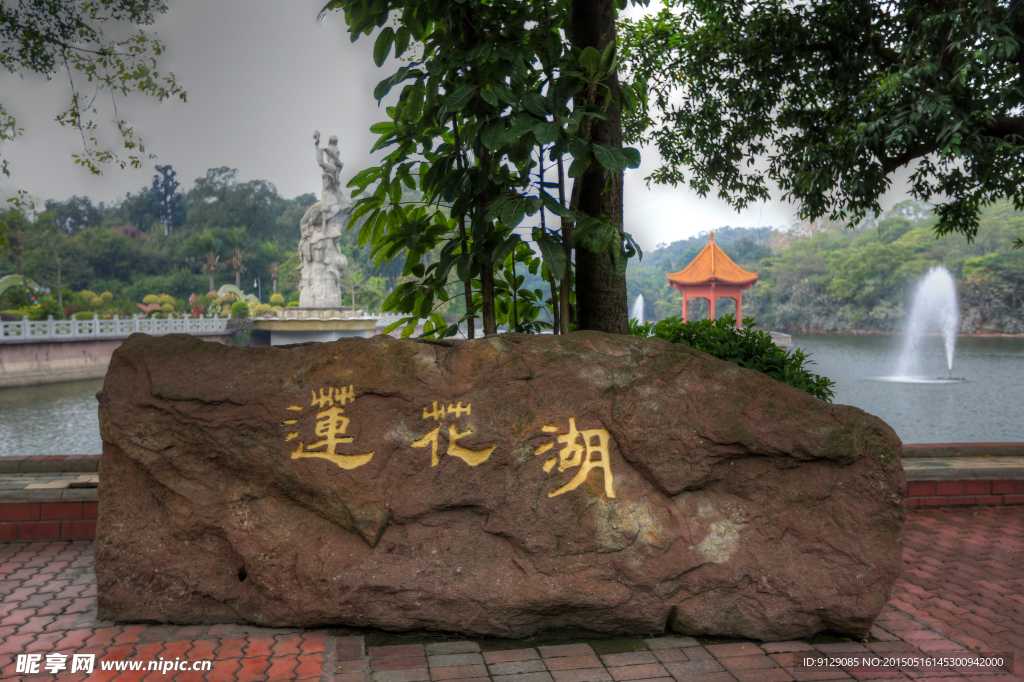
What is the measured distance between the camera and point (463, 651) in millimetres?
2396

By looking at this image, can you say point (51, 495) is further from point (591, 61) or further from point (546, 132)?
point (591, 61)

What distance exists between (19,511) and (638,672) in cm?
329

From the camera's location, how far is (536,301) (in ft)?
13.0

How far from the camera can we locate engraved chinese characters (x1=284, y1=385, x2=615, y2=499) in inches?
99.2

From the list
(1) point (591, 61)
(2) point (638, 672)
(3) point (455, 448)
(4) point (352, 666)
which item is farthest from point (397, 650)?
(1) point (591, 61)

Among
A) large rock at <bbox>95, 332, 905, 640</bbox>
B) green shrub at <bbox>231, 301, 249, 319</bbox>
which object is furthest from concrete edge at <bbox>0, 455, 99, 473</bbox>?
green shrub at <bbox>231, 301, 249, 319</bbox>

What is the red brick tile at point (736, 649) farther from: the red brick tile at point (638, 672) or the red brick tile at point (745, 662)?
the red brick tile at point (638, 672)

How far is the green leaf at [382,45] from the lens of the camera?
10.2 ft

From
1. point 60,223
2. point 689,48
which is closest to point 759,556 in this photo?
point 689,48

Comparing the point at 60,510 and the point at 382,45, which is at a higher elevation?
the point at 382,45

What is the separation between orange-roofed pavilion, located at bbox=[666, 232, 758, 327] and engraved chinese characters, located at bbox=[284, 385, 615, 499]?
56.0 ft

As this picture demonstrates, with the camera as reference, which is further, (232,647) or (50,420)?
(50,420)

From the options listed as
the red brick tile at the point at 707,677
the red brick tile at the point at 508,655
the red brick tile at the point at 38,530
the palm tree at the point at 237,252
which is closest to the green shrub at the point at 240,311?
the palm tree at the point at 237,252

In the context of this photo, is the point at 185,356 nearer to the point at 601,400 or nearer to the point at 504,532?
the point at 504,532
